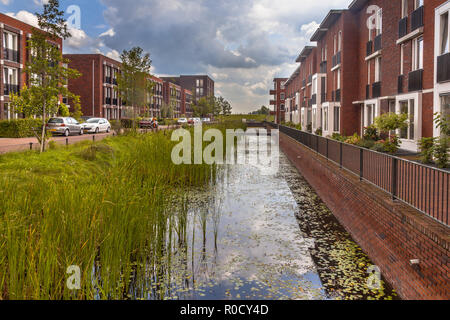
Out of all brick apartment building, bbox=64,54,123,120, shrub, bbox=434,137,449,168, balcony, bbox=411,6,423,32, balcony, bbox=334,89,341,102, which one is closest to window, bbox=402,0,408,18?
balcony, bbox=411,6,423,32

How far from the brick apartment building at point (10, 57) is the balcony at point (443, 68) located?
2695cm

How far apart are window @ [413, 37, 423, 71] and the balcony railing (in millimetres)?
412

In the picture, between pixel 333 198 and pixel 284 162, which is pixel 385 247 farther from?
pixel 284 162

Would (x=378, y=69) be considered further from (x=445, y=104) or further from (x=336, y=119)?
(x=445, y=104)

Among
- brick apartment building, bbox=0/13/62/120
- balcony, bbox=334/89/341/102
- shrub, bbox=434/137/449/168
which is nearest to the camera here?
shrub, bbox=434/137/449/168

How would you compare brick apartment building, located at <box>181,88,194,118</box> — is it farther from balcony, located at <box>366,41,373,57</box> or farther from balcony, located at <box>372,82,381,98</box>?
balcony, located at <box>372,82,381,98</box>

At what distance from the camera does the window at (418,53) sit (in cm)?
1750

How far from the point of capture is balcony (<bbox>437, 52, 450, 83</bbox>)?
14.4m

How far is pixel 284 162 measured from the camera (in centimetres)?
1961

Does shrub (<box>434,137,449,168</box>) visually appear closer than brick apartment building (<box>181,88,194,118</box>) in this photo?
Yes

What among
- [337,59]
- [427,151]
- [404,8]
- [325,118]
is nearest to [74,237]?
[427,151]

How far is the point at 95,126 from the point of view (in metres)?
34.8
